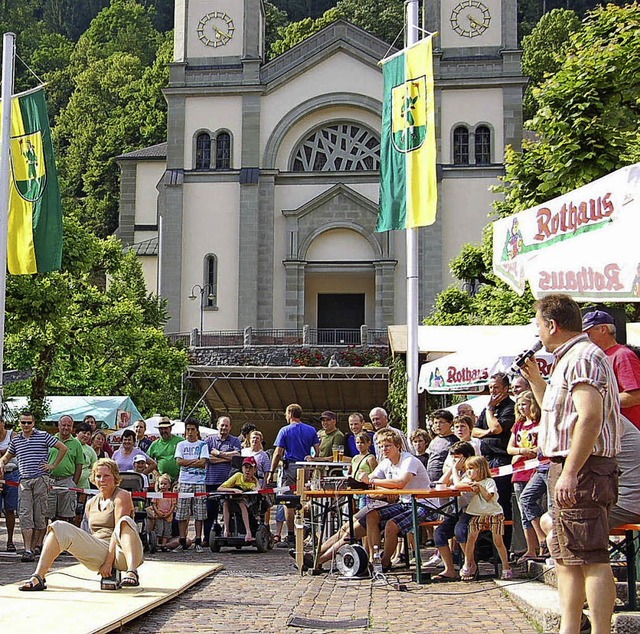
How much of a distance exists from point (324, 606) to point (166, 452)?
251 inches

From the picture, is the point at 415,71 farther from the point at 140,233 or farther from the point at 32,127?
the point at 140,233

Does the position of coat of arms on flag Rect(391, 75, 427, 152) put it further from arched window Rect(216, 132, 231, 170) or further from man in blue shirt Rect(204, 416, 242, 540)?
arched window Rect(216, 132, 231, 170)

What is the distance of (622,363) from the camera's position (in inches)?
250

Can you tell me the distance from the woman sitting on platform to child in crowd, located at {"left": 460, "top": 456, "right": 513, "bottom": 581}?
2.84 meters

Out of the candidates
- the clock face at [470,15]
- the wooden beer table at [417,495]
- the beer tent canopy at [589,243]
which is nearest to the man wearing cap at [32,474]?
the wooden beer table at [417,495]

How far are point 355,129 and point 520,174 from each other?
25.2 m

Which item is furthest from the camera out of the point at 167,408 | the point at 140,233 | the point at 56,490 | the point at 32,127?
the point at 140,233

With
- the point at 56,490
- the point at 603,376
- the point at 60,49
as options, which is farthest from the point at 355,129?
the point at 60,49

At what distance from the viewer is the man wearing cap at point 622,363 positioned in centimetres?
625

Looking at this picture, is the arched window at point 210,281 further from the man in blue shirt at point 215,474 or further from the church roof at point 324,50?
the man in blue shirt at point 215,474

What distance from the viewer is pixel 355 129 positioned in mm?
45094

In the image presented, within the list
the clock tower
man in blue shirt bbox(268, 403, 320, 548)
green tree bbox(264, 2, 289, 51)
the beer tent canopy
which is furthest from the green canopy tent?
green tree bbox(264, 2, 289, 51)

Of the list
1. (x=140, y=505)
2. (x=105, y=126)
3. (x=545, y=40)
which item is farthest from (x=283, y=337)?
(x=545, y=40)

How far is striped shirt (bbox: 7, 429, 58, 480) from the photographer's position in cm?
1281
